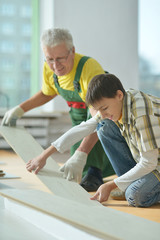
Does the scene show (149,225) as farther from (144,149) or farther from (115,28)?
(115,28)

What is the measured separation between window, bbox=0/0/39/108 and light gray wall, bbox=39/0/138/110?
0.55 meters

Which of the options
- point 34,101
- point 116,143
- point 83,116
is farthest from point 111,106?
point 34,101

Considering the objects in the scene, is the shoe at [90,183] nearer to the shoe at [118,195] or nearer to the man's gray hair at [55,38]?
the shoe at [118,195]

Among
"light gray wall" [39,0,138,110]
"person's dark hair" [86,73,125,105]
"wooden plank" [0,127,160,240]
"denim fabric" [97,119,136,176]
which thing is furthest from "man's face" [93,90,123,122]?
"light gray wall" [39,0,138,110]

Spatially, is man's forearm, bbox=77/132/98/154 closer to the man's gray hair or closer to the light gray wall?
the man's gray hair

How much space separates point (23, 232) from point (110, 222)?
12.5 inches

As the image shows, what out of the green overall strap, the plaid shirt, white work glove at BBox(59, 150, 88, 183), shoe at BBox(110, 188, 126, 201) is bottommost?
shoe at BBox(110, 188, 126, 201)

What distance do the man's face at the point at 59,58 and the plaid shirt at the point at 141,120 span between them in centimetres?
62

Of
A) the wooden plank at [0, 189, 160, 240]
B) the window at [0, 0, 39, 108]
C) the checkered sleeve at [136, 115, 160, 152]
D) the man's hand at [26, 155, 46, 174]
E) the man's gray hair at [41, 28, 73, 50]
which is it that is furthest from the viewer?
the window at [0, 0, 39, 108]

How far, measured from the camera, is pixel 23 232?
52.4 inches

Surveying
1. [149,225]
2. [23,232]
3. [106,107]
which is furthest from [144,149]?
[23,232]

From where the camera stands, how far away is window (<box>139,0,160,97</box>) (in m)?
5.68

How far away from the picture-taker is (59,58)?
7.53 feet

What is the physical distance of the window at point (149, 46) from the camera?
224 inches
